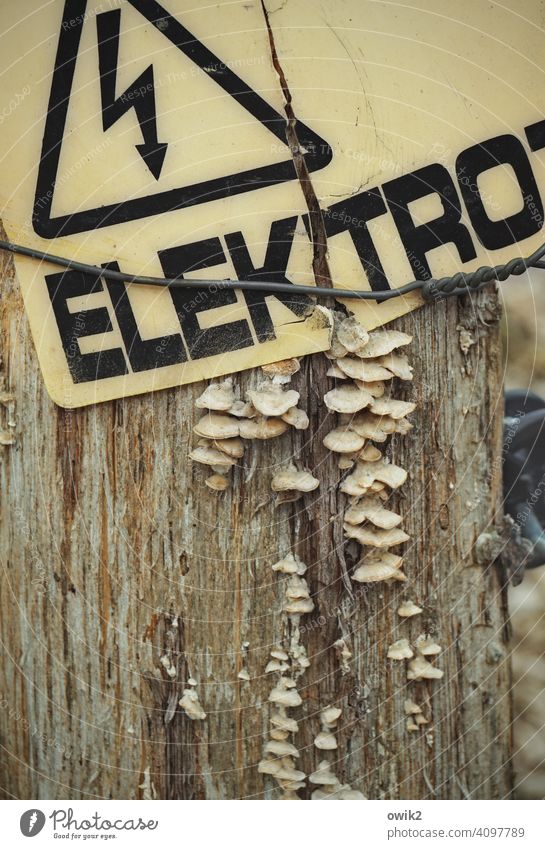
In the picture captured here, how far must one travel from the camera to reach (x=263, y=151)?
58.9 inches

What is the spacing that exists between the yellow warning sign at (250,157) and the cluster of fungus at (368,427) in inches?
2.8

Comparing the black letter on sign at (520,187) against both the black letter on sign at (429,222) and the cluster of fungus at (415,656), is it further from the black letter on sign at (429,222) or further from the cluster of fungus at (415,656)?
the cluster of fungus at (415,656)

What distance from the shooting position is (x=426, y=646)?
161 centimetres

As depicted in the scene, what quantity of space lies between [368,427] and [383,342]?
20 centimetres

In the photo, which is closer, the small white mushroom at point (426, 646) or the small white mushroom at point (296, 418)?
the small white mushroom at point (296, 418)

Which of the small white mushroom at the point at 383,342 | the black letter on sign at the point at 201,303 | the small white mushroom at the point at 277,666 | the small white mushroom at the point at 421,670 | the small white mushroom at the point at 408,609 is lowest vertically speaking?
the small white mushroom at the point at 421,670

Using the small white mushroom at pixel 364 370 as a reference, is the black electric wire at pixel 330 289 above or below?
above

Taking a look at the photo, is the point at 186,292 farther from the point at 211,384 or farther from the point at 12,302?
the point at 12,302

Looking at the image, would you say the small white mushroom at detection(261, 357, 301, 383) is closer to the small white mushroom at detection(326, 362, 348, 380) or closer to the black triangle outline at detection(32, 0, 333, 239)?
the small white mushroom at detection(326, 362, 348, 380)

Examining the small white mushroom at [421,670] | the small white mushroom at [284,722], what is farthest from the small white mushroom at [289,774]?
the small white mushroom at [421,670]

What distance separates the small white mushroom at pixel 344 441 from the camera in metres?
1.47
